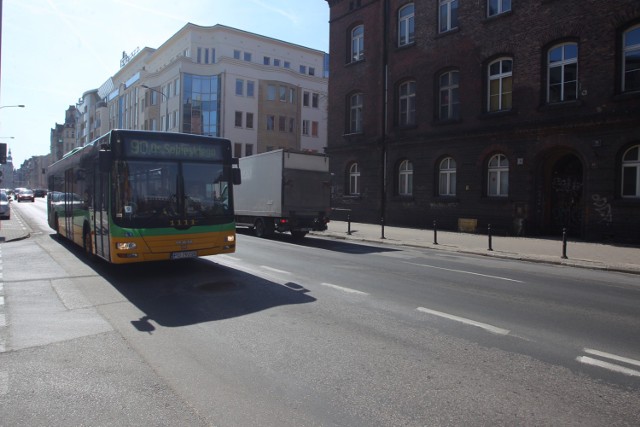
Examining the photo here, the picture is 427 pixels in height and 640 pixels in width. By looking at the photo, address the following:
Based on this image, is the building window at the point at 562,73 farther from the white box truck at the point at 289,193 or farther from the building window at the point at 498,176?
the white box truck at the point at 289,193

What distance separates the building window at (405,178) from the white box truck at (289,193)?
813 centimetres

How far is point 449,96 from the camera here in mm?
23875

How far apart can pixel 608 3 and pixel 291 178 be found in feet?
44.2

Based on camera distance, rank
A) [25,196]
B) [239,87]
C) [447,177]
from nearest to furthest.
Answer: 1. [447,177]
2. [239,87]
3. [25,196]

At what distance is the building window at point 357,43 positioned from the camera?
95.1 ft

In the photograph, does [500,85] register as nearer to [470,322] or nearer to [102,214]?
[470,322]

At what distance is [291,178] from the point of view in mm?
18188

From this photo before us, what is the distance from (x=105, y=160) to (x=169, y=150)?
48.1 inches

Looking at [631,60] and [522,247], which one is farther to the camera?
[631,60]

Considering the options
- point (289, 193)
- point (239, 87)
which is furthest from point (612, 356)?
point (239, 87)

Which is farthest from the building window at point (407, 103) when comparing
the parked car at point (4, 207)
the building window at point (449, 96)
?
the parked car at point (4, 207)

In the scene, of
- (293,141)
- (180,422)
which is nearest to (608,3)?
(180,422)

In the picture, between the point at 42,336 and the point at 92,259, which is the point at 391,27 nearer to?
the point at 92,259

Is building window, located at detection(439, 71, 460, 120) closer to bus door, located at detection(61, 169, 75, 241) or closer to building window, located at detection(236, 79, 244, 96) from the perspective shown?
bus door, located at detection(61, 169, 75, 241)
